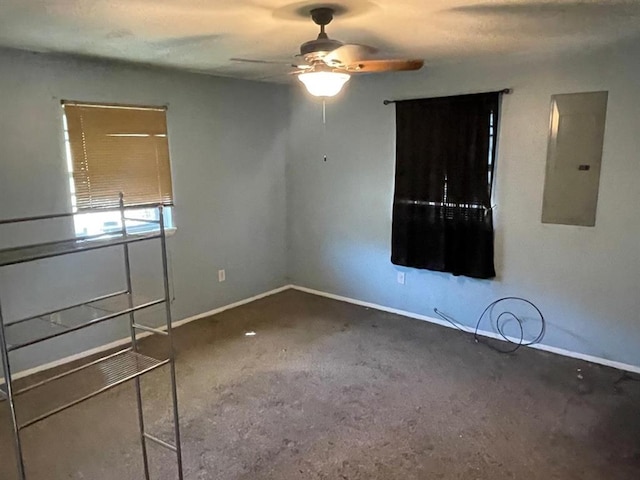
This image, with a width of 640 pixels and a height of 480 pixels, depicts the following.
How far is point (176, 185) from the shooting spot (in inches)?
166

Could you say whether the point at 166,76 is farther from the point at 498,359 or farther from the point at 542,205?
the point at 498,359

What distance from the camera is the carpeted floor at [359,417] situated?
2.45 m

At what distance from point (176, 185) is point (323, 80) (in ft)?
6.99

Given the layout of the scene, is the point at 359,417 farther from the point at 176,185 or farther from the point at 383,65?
the point at 176,185

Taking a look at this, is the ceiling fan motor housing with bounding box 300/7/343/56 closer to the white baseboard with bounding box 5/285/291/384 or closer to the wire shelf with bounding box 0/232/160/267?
the wire shelf with bounding box 0/232/160/267

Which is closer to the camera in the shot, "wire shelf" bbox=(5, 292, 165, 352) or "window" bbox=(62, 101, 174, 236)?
"wire shelf" bbox=(5, 292, 165, 352)

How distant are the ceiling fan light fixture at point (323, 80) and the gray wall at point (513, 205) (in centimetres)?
172

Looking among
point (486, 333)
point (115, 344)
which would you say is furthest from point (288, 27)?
point (486, 333)

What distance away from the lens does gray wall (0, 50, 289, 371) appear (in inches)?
129

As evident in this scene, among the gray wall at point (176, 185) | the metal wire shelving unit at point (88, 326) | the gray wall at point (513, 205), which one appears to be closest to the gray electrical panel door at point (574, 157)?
the gray wall at point (513, 205)

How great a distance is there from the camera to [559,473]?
2389 mm

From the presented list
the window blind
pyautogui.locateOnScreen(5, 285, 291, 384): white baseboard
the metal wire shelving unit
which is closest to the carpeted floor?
the metal wire shelving unit

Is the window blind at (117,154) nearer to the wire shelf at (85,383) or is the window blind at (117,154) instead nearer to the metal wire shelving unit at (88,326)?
the metal wire shelving unit at (88,326)

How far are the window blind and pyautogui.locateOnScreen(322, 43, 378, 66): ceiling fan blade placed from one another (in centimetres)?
203
